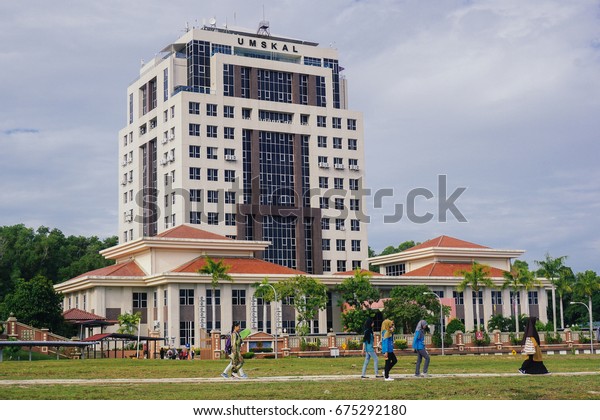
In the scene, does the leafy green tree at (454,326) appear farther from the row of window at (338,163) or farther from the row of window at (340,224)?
the row of window at (338,163)

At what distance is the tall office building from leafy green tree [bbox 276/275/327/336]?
2800cm

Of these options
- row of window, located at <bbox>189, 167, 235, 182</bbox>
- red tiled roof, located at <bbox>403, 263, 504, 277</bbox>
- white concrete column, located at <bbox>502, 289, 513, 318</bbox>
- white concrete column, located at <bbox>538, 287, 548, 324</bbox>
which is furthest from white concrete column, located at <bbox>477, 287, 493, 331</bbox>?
row of window, located at <bbox>189, 167, 235, 182</bbox>

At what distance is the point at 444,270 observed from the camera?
345ft

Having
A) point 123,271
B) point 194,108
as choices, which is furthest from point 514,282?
point 194,108

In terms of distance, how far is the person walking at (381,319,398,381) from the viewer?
25859 mm

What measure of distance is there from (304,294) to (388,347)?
6049 centimetres

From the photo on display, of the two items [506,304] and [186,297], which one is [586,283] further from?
[186,297]

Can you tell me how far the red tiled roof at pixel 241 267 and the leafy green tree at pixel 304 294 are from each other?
6.87m

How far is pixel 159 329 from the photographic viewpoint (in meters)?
91.0

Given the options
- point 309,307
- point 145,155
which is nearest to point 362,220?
point 145,155

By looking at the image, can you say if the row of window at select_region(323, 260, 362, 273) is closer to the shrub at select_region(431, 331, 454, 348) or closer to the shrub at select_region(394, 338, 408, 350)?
the shrub at select_region(431, 331, 454, 348)

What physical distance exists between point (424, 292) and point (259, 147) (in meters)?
37.5
